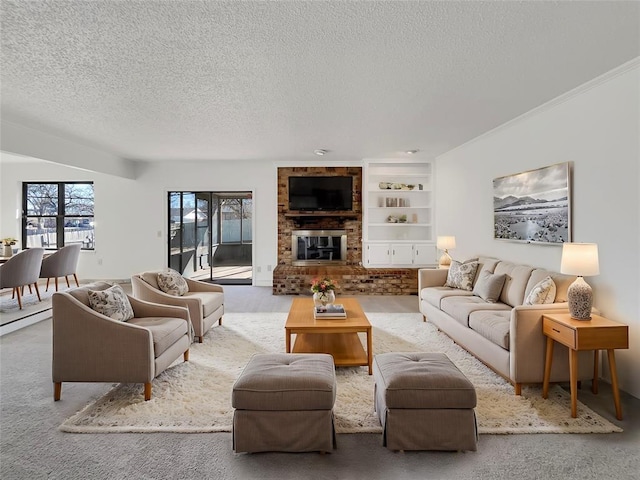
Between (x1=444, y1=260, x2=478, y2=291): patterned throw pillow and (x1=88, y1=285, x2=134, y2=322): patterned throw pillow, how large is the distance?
3781mm

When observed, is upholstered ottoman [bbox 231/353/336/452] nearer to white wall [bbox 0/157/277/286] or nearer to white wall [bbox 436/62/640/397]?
Answer: white wall [bbox 436/62/640/397]

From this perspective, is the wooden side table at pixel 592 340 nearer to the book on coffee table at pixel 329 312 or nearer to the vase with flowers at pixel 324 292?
the book on coffee table at pixel 329 312

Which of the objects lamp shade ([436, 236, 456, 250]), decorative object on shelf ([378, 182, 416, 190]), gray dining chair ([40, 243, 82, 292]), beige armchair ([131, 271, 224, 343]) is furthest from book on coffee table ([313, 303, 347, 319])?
gray dining chair ([40, 243, 82, 292])

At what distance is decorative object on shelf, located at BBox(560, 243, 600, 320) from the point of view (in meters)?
2.63

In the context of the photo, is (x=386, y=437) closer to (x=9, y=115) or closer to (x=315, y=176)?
(x=9, y=115)

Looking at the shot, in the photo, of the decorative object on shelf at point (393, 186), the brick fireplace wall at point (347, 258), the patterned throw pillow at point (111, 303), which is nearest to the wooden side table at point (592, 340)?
the patterned throw pillow at point (111, 303)

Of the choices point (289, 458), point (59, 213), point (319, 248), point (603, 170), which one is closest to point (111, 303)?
point (289, 458)

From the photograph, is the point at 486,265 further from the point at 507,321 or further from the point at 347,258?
the point at 347,258

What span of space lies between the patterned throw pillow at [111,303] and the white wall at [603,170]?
13.2 feet

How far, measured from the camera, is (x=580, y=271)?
2.72m

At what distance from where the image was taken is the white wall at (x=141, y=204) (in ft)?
24.5

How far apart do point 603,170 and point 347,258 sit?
16.0ft

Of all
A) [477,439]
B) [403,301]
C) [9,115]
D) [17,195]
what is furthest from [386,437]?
[17,195]

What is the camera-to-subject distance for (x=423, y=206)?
736 cm
